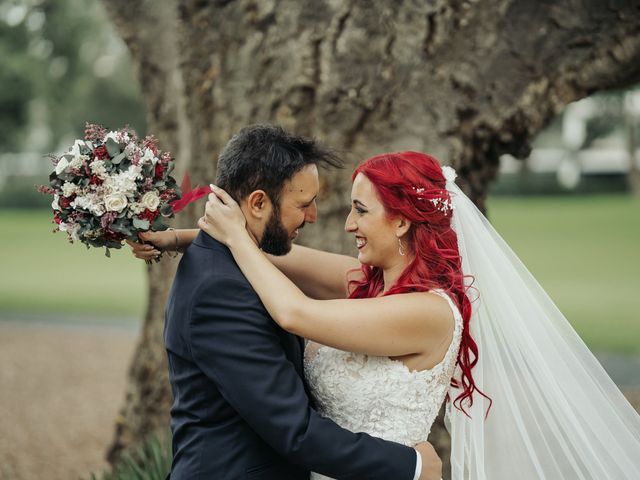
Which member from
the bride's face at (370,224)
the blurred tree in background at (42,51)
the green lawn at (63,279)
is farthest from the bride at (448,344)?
the blurred tree in background at (42,51)

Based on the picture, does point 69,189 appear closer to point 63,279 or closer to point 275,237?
point 275,237

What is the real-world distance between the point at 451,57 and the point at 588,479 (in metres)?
2.68

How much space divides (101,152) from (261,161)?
1.86 feet

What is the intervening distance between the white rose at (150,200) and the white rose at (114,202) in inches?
3.1

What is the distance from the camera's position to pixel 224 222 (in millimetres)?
2969

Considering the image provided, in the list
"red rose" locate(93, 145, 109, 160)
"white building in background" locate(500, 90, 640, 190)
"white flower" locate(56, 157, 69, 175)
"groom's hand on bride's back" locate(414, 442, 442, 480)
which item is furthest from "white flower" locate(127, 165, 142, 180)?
"white building in background" locate(500, 90, 640, 190)

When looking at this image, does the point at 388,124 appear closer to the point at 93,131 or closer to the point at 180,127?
the point at 180,127

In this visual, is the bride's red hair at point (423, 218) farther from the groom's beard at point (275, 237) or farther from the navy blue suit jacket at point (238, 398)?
the navy blue suit jacket at point (238, 398)

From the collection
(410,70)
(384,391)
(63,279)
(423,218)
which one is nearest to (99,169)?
(423,218)

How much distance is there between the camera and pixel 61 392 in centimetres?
1093

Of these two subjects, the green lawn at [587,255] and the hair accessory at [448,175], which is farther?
the green lawn at [587,255]

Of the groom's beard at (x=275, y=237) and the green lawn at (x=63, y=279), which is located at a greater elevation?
the groom's beard at (x=275, y=237)

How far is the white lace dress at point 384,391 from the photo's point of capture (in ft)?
10.2

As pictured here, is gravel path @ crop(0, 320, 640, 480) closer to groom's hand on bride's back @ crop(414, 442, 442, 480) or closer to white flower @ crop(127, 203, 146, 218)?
groom's hand on bride's back @ crop(414, 442, 442, 480)
